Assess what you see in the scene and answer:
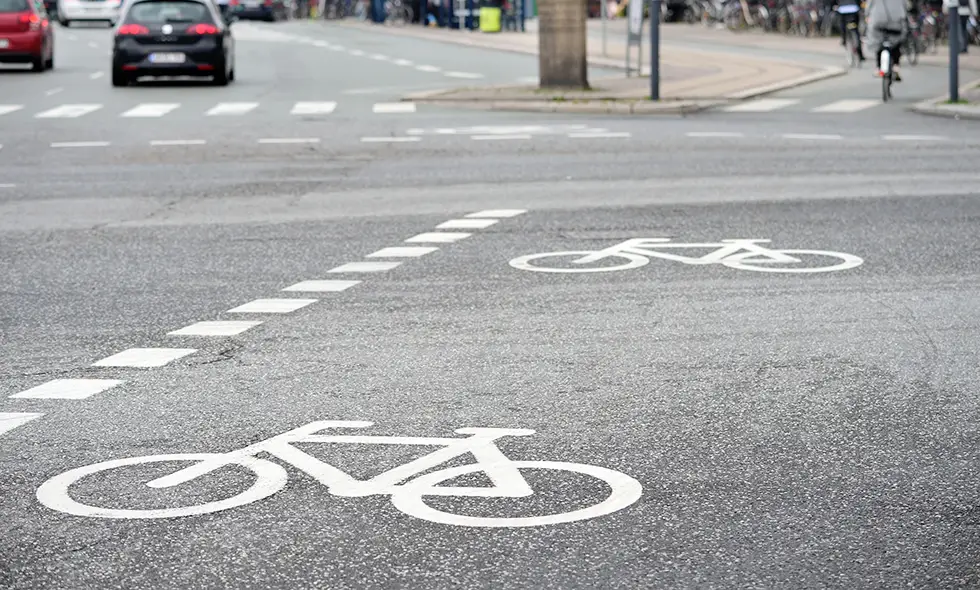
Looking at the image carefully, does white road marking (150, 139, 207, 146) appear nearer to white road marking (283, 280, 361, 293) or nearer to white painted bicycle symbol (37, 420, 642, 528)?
white road marking (283, 280, 361, 293)

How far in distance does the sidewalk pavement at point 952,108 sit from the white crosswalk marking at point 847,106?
0.76 metres

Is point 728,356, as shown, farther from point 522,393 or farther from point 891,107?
point 891,107

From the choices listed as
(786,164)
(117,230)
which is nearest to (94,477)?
(117,230)

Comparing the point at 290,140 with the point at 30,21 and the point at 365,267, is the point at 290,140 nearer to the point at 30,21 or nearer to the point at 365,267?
the point at 365,267

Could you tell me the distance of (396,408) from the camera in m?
7.23

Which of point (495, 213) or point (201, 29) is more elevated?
point (201, 29)

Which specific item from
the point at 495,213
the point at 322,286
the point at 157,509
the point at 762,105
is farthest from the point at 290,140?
the point at 157,509

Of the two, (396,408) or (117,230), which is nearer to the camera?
(396,408)

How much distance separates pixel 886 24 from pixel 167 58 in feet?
38.3

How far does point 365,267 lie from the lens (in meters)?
11.4

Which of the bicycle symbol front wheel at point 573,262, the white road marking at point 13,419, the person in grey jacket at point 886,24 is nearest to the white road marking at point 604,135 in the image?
the person in grey jacket at point 886,24

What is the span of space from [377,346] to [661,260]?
320cm

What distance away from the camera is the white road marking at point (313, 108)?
2624cm

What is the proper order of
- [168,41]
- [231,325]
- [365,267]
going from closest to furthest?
[231,325] → [365,267] → [168,41]
